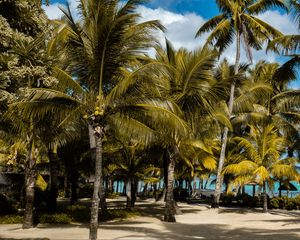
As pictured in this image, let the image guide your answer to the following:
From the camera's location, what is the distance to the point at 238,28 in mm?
29219

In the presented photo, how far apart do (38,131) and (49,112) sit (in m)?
2.11

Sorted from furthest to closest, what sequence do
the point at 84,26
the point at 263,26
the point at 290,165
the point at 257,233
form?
the point at 263,26
the point at 290,165
the point at 257,233
the point at 84,26

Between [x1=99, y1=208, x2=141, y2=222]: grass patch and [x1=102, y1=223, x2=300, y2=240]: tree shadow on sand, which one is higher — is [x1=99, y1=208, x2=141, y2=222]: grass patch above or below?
above

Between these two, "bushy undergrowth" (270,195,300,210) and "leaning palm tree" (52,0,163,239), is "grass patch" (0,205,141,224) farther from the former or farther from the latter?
"bushy undergrowth" (270,195,300,210)

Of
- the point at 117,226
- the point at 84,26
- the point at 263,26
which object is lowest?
the point at 117,226

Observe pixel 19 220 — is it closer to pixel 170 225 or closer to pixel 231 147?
pixel 170 225

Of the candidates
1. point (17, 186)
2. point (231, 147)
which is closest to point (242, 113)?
point (231, 147)

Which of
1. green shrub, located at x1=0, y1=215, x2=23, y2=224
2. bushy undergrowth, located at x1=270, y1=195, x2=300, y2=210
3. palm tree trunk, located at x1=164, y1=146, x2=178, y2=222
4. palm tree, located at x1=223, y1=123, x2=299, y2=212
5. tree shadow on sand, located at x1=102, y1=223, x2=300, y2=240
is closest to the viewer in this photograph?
tree shadow on sand, located at x1=102, y1=223, x2=300, y2=240

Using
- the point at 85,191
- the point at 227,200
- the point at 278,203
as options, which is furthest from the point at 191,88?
the point at 85,191

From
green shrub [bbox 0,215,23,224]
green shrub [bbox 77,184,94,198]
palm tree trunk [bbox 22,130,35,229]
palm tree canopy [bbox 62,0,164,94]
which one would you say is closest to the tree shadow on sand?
palm tree trunk [bbox 22,130,35,229]

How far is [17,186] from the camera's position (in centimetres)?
3111

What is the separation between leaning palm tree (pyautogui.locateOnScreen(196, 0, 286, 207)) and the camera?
28.2 metres

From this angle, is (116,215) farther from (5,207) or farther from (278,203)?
(278,203)

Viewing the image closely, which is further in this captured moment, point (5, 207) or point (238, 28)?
point (238, 28)
